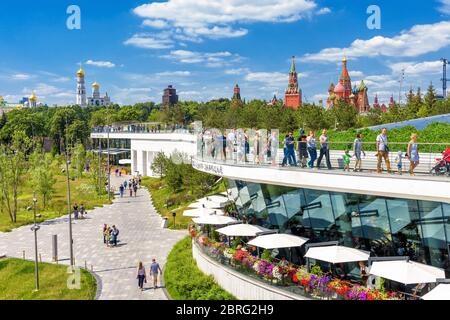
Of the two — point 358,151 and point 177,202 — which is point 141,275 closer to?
point 358,151

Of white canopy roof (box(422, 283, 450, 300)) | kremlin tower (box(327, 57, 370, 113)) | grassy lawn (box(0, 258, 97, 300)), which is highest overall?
kremlin tower (box(327, 57, 370, 113))

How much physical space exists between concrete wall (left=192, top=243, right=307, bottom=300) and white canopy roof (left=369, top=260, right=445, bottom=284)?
3.11 metres

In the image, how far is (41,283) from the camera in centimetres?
2530

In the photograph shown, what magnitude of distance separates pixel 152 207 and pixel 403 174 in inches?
1418

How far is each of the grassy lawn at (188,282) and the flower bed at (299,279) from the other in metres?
1.31

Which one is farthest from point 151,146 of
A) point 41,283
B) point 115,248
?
point 41,283

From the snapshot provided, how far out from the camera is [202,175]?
46969 millimetres

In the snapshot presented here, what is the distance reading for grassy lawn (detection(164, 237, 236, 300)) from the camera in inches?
835

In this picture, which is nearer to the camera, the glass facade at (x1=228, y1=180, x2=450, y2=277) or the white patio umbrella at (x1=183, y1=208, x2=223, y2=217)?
the glass facade at (x1=228, y1=180, x2=450, y2=277)

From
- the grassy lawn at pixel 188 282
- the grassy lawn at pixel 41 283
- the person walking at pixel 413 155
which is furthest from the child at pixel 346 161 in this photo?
A: the grassy lawn at pixel 41 283

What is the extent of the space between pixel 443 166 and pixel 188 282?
12.8m

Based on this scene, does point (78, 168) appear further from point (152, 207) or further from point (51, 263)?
point (51, 263)

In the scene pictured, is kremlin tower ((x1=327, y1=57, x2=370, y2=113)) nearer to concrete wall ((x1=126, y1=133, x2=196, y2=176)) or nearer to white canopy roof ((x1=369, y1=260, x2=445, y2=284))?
concrete wall ((x1=126, y1=133, x2=196, y2=176))

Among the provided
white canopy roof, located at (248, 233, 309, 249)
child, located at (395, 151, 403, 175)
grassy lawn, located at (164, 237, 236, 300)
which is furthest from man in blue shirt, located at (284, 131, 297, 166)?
grassy lawn, located at (164, 237, 236, 300)
